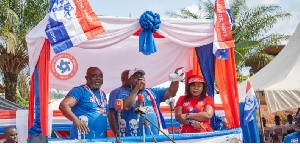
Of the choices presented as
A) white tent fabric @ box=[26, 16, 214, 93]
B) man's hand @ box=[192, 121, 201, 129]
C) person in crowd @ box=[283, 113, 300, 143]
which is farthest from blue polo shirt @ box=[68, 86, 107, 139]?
person in crowd @ box=[283, 113, 300, 143]

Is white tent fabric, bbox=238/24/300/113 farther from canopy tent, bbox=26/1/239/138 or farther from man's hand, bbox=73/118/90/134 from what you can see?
man's hand, bbox=73/118/90/134

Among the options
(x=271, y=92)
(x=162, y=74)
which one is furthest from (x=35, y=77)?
(x=271, y=92)

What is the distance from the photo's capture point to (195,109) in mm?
6109

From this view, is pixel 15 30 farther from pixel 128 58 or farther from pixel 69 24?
pixel 69 24

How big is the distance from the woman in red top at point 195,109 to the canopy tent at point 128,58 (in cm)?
72

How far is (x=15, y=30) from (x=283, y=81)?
33.8ft

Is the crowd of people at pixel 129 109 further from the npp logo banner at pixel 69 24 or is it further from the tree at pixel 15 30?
the tree at pixel 15 30

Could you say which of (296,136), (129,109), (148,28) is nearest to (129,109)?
(129,109)

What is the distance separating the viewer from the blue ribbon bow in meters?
6.41

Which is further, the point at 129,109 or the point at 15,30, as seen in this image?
the point at 15,30

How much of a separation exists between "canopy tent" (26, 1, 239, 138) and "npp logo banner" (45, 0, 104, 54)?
0.05m

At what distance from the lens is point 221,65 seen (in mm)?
7137

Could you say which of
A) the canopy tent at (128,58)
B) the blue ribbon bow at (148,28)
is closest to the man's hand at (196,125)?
the canopy tent at (128,58)

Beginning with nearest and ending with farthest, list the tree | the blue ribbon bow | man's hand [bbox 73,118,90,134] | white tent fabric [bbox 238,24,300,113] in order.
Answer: man's hand [bbox 73,118,90,134]
the blue ribbon bow
white tent fabric [bbox 238,24,300,113]
the tree
